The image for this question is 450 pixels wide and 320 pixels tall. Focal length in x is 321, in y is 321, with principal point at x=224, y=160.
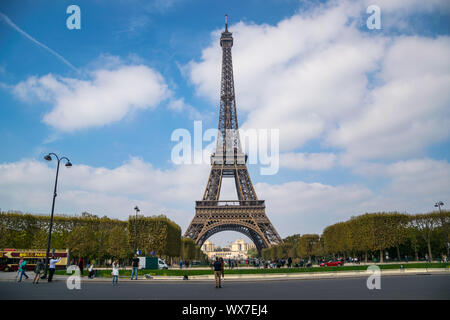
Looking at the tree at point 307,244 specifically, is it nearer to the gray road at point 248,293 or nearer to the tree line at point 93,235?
the tree line at point 93,235

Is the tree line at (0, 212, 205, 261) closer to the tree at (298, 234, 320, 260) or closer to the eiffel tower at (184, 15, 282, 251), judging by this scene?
the eiffel tower at (184, 15, 282, 251)

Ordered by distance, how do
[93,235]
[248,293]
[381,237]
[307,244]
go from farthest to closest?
1. [307,244]
2. [93,235]
3. [381,237]
4. [248,293]

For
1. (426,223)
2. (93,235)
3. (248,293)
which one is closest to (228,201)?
(93,235)

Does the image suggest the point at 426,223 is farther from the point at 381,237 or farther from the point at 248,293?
the point at 248,293

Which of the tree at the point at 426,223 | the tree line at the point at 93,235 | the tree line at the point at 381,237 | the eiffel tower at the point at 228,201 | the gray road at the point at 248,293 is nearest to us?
the gray road at the point at 248,293

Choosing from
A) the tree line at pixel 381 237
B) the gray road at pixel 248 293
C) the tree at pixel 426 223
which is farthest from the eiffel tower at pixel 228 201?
the gray road at pixel 248 293

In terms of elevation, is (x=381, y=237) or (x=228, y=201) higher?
(x=228, y=201)
